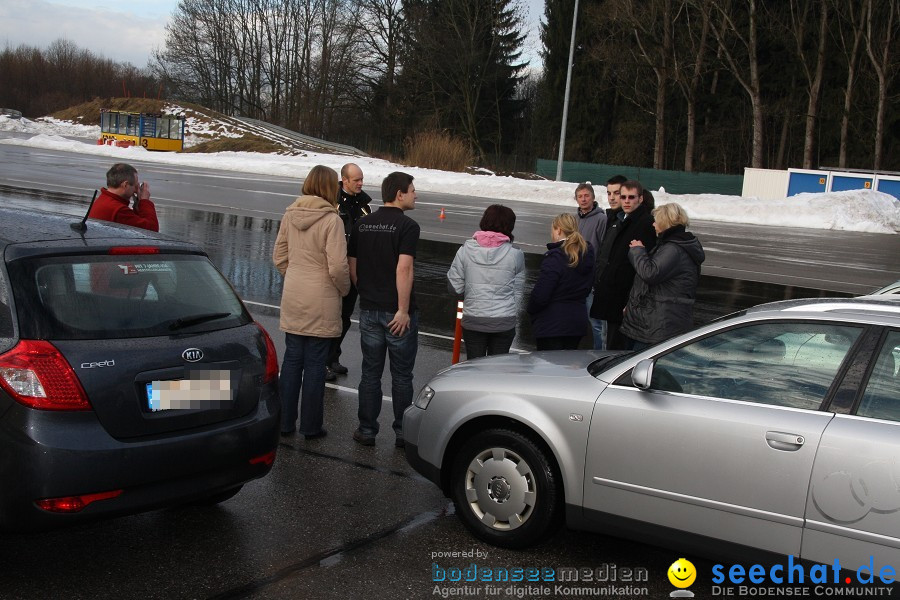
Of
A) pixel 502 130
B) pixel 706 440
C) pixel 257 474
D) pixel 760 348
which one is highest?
pixel 502 130

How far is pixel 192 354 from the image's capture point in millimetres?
4152

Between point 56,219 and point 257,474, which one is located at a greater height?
point 56,219

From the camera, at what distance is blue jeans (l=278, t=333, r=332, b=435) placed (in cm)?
591

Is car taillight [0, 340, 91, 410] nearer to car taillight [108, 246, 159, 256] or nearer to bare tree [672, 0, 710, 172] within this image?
car taillight [108, 246, 159, 256]

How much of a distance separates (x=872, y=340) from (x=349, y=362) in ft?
17.3

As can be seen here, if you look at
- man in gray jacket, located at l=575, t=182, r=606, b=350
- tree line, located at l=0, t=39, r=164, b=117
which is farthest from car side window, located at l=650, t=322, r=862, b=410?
tree line, located at l=0, t=39, r=164, b=117

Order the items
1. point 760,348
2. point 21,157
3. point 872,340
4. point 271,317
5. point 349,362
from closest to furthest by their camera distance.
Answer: point 872,340 → point 760,348 → point 349,362 → point 271,317 → point 21,157

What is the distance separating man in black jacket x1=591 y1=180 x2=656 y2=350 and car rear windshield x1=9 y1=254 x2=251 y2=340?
133 inches

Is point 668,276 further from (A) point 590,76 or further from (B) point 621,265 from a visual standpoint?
(A) point 590,76

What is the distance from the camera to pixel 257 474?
176 inches

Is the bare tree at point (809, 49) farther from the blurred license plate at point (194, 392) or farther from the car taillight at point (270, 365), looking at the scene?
the blurred license plate at point (194, 392)

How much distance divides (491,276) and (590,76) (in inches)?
2051

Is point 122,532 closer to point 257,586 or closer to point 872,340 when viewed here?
point 257,586

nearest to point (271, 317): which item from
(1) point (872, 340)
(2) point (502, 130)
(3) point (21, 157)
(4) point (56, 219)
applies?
(4) point (56, 219)
